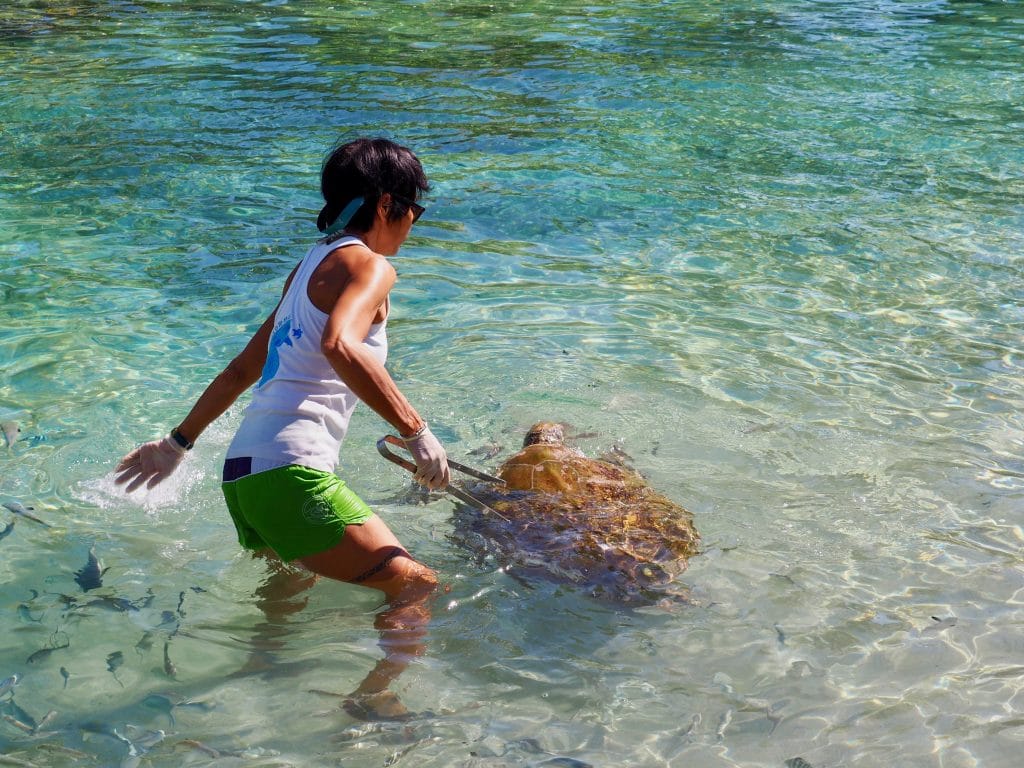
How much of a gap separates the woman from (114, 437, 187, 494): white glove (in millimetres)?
491

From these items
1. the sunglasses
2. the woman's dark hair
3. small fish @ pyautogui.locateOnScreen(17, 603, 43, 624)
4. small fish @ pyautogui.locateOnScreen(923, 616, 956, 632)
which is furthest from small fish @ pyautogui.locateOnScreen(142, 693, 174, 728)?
small fish @ pyautogui.locateOnScreen(923, 616, 956, 632)

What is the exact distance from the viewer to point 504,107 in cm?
1235

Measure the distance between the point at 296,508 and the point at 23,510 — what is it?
1971 mm

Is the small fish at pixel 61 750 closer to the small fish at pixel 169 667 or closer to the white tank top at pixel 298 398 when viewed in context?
the small fish at pixel 169 667

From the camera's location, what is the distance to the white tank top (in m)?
3.70

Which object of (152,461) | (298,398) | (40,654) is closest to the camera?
(298,398)

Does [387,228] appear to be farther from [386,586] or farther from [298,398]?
[386,586]

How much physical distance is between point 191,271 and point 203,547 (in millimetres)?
3742

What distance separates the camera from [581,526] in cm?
453

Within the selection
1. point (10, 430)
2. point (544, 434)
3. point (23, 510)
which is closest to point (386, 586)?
point (544, 434)

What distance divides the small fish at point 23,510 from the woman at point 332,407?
4.81 feet

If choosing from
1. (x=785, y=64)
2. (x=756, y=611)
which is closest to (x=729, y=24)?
(x=785, y=64)

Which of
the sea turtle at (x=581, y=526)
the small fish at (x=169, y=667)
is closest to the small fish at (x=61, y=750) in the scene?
the small fish at (x=169, y=667)

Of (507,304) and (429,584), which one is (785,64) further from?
(429,584)
